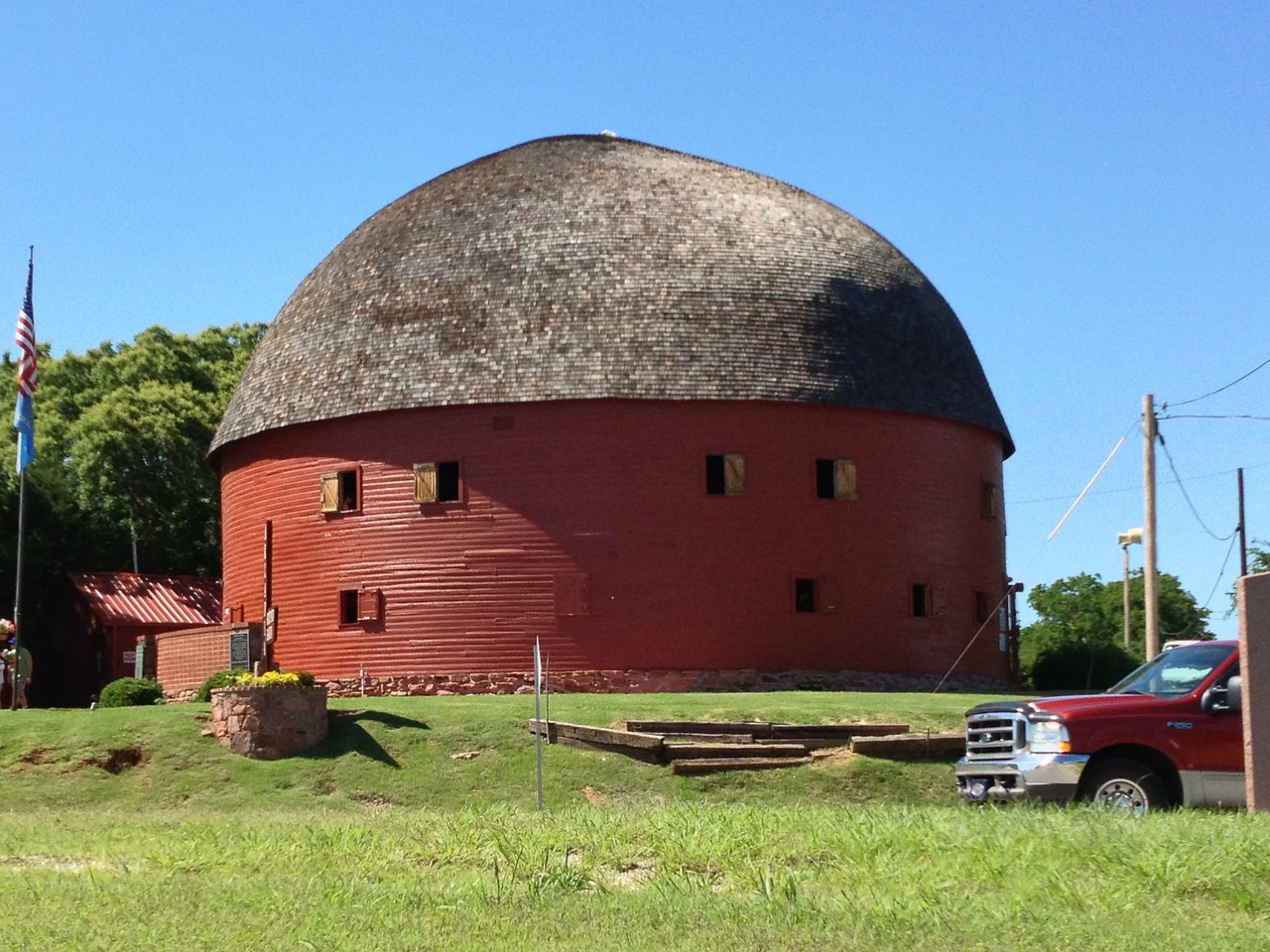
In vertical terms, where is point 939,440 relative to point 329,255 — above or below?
below

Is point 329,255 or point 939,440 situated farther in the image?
point 329,255

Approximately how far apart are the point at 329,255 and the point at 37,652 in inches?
502

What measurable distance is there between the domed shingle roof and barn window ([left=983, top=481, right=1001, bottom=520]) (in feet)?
4.07

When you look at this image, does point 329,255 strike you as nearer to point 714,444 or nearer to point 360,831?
point 714,444

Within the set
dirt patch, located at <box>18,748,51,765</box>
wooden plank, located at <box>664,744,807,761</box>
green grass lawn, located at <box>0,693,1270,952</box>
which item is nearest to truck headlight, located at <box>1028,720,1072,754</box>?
green grass lawn, located at <box>0,693,1270,952</box>

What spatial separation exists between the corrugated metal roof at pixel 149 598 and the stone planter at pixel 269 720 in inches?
705

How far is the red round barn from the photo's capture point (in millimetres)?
32688

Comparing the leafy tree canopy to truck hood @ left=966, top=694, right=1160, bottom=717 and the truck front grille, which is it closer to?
the truck front grille

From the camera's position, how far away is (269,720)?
23766mm

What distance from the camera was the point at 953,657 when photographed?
1387 inches

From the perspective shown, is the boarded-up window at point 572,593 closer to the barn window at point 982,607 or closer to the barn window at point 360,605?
the barn window at point 360,605

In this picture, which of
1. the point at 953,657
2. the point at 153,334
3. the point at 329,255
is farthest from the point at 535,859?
the point at 153,334

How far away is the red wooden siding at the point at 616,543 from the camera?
3256 centimetres

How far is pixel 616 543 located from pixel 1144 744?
719 inches
